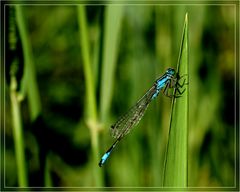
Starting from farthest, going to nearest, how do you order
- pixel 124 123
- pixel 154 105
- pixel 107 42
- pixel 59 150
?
pixel 59 150 < pixel 154 105 < pixel 124 123 < pixel 107 42

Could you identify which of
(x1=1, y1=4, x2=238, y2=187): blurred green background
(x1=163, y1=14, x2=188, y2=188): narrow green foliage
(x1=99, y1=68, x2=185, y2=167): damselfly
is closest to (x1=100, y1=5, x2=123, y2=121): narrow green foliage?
(x1=1, y1=4, x2=238, y2=187): blurred green background

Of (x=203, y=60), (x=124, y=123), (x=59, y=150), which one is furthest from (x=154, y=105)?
(x=59, y=150)

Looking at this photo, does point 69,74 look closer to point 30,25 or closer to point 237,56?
point 30,25

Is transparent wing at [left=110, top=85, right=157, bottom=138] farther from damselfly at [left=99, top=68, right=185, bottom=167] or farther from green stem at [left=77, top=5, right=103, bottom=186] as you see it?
green stem at [left=77, top=5, right=103, bottom=186]

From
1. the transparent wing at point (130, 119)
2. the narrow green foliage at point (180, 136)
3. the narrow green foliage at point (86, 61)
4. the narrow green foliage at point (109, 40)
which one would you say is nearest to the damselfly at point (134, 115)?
the transparent wing at point (130, 119)

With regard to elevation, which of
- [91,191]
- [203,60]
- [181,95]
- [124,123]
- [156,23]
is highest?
[156,23]

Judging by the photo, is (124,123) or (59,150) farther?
(59,150)

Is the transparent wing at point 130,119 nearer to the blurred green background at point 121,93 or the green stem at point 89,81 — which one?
the blurred green background at point 121,93
